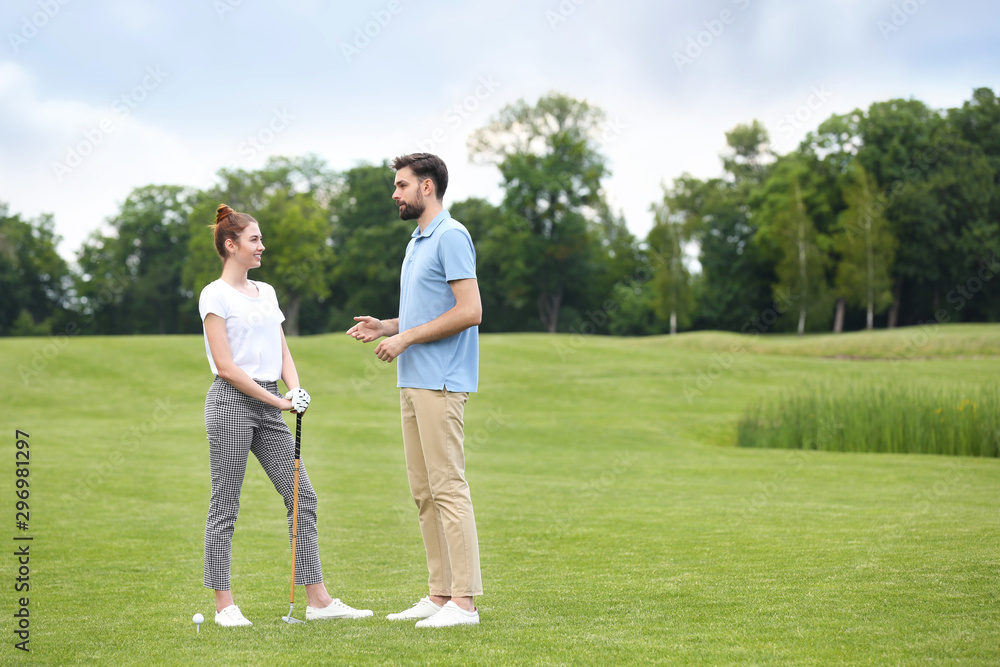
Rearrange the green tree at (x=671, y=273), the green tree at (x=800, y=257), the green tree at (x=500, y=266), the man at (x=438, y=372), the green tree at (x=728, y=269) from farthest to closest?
1. the green tree at (x=500, y=266)
2. the green tree at (x=728, y=269)
3. the green tree at (x=671, y=273)
4. the green tree at (x=800, y=257)
5. the man at (x=438, y=372)

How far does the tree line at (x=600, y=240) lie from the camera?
44406mm

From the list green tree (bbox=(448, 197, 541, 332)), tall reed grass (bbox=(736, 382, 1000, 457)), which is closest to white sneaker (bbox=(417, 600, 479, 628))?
tall reed grass (bbox=(736, 382, 1000, 457))

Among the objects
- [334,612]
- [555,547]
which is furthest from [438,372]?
[555,547]

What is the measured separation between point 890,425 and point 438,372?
11621 mm

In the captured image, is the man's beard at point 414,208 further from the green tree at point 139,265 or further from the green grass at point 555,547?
the green tree at point 139,265

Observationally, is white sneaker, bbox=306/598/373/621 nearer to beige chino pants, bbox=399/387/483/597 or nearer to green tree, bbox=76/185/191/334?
beige chino pants, bbox=399/387/483/597

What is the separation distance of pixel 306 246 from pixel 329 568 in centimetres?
4525

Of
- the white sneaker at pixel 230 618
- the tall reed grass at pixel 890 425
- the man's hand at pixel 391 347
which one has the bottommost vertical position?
the tall reed grass at pixel 890 425

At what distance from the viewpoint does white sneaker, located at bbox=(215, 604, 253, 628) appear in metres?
3.81

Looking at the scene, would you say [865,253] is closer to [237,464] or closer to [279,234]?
[279,234]

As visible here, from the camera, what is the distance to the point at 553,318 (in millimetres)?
54969

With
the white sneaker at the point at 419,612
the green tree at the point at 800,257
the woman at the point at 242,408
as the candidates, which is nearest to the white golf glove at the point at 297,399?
the woman at the point at 242,408

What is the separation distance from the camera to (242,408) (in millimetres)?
3965

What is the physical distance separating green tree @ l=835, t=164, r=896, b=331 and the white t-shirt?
42.5 metres
